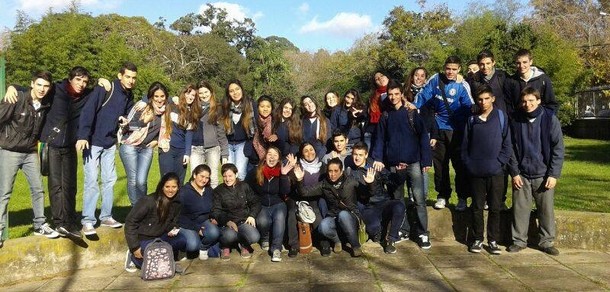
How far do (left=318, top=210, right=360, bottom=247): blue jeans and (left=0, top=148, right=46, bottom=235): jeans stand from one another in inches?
120

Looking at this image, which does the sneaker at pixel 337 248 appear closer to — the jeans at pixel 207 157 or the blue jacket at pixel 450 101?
the jeans at pixel 207 157

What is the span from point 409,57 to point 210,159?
36559mm

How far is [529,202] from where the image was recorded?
6055 millimetres

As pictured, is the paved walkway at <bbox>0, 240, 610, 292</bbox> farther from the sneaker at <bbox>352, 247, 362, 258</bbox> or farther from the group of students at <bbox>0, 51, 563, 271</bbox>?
the group of students at <bbox>0, 51, 563, 271</bbox>

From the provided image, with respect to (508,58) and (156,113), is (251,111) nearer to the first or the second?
(156,113)

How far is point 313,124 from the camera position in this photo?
23.7ft

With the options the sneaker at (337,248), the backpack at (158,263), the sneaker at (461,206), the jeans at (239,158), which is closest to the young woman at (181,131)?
the jeans at (239,158)

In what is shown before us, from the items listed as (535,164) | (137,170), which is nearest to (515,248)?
(535,164)

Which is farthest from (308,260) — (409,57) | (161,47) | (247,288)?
(161,47)

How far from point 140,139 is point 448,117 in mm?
3703

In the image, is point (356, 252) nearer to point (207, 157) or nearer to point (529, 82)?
point (207, 157)

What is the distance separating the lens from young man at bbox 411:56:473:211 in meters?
6.50

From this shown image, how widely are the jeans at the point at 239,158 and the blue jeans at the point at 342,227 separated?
1.43 meters

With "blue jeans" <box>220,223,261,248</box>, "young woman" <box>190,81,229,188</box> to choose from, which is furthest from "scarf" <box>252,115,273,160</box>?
"blue jeans" <box>220,223,261,248</box>
